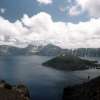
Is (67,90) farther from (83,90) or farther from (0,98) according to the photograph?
(0,98)

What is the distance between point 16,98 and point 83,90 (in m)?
44.8

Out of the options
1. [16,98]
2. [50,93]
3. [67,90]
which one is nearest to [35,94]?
[50,93]

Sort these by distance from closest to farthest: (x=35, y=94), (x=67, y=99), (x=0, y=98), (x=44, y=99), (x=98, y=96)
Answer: (x=0, y=98) < (x=98, y=96) < (x=67, y=99) < (x=44, y=99) < (x=35, y=94)

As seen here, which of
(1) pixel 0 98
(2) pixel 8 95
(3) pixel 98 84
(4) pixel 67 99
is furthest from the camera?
(4) pixel 67 99

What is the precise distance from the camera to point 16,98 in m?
70.6

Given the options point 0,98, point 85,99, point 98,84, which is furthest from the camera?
point 98,84

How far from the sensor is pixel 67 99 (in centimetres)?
10775

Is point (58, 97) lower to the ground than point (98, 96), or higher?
lower

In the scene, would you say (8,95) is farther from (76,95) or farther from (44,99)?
(44,99)

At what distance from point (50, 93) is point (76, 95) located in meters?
34.1

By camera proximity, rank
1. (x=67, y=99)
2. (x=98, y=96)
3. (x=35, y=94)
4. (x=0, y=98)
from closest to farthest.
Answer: (x=0, y=98) < (x=98, y=96) < (x=67, y=99) < (x=35, y=94)

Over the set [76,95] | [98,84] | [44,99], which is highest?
[98,84]

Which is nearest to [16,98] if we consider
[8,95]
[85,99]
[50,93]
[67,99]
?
[8,95]

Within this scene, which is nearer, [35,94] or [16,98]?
[16,98]
